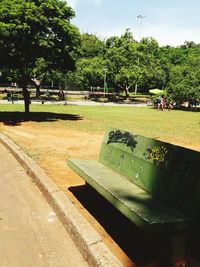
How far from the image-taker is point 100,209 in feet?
18.2

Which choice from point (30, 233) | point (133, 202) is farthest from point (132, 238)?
point (30, 233)

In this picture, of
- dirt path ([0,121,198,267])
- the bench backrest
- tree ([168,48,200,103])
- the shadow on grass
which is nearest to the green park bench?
the bench backrest

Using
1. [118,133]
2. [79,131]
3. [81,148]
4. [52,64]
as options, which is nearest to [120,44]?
[52,64]

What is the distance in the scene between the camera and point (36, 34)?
57.9 feet

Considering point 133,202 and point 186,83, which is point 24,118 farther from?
point 186,83

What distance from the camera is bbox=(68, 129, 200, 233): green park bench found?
11.8ft

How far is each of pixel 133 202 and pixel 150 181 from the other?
1.86 feet

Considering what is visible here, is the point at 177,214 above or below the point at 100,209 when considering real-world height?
above

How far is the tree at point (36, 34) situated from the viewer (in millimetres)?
16875

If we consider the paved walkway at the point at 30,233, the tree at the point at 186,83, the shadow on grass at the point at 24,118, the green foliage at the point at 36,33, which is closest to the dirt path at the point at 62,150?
the paved walkway at the point at 30,233

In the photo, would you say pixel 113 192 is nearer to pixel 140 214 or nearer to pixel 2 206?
pixel 140 214

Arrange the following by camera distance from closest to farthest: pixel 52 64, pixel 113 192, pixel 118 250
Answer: pixel 118 250, pixel 113 192, pixel 52 64

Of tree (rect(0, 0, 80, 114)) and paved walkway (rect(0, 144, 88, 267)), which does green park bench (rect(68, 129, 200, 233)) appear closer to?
paved walkway (rect(0, 144, 88, 267))

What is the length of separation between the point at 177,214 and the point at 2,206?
316 centimetres
